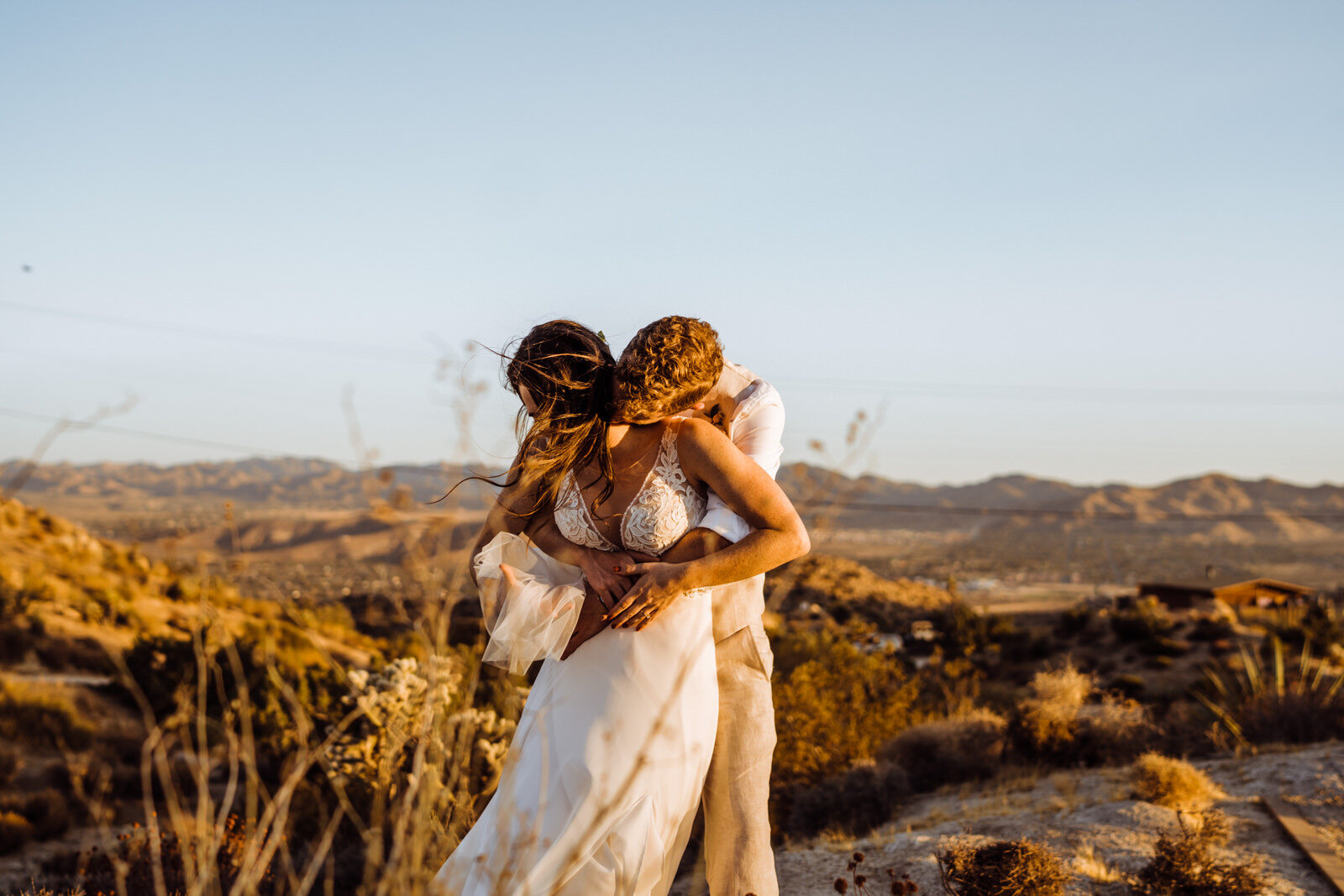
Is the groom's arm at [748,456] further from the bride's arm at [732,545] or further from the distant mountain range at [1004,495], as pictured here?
the distant mountain range at [1004,495]

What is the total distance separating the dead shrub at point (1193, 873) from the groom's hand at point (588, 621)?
11.5 ft

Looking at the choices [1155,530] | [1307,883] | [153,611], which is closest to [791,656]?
[1307,883]

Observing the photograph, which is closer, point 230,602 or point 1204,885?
point 1204,885

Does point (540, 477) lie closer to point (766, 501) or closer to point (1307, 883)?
point (766, 501)

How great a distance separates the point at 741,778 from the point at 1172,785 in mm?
4318

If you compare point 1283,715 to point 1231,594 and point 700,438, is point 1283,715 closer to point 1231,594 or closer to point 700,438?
point 700,438

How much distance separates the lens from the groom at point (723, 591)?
2898mm

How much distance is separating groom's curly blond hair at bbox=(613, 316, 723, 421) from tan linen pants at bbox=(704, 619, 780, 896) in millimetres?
877

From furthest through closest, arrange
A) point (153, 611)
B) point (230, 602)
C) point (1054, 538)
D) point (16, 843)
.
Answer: point (1054, 538), point (230, 602), point (153, 611), point (16, 843)

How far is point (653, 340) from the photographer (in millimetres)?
A: 2863

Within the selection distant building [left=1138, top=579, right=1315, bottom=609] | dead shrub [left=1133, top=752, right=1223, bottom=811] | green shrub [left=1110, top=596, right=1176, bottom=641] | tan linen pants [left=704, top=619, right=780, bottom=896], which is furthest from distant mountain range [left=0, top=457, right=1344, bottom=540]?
tan linen pants [left=704, top=619, right=780, bottom=896]

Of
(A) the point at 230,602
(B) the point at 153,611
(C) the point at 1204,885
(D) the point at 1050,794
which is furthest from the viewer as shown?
(A) the point at 230,602

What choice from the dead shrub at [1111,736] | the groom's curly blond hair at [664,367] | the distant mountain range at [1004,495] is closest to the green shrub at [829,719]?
the dead shrub at [1111,736]

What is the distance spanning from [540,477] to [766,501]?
2.67 feet
